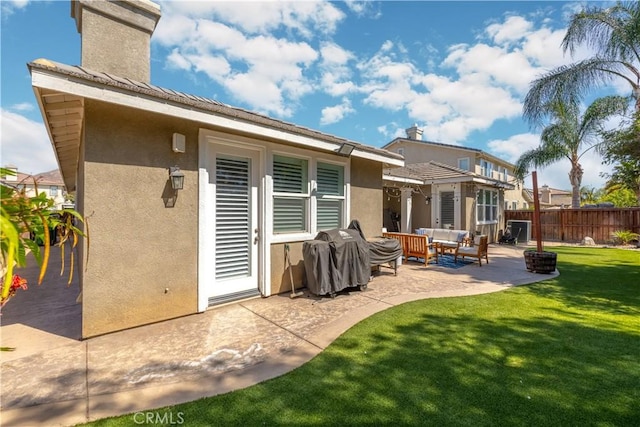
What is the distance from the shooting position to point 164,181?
4.52m

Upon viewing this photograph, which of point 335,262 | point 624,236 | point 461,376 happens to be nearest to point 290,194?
point 335,262

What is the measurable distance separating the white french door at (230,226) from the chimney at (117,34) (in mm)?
2224

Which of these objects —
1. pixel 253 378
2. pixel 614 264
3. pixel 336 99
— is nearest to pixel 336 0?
pixel 336 99

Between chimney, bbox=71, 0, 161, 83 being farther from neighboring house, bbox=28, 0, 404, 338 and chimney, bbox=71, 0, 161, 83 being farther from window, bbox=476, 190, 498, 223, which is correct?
window, bbox=476, 190, 498, 223

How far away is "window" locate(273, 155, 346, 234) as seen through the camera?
6.07 metres

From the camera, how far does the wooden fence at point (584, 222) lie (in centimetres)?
1596

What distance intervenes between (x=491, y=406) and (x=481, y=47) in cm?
1192

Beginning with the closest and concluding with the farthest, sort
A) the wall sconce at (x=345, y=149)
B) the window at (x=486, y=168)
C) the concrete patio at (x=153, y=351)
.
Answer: the concrete patio at (x=153, y=351)
the wall sconce at (x=345, y=149)
the window at (x=486, y=168)

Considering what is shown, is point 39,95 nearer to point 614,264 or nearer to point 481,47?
point 481,47

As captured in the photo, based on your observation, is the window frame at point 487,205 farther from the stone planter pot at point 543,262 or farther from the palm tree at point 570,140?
the stone planter pot at point 543,262

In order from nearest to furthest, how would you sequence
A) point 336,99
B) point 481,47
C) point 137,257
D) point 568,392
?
point 568,392, point 137,257, point 481,47, point 336,99

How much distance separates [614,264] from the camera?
9453 millimetres

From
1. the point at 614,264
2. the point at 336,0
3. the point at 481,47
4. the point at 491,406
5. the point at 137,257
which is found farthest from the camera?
the point at 481,47

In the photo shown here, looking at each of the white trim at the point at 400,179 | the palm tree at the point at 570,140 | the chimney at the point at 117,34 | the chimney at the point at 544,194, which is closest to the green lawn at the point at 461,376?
the chimney at the point at 117,34
